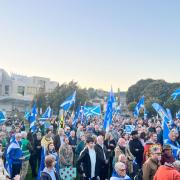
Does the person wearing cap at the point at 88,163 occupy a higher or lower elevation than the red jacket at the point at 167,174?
lower

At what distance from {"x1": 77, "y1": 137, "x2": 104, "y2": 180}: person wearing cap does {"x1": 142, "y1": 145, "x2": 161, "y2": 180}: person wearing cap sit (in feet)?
7.24

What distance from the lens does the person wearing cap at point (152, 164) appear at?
7.22 meters

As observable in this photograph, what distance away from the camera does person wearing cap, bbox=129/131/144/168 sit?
10.7 metres

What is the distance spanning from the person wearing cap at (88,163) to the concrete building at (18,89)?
79.9m

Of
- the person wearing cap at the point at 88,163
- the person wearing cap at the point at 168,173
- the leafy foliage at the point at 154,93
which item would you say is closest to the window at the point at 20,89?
the leafy foliage at the point at 154,93

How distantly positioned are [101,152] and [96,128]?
5.88m

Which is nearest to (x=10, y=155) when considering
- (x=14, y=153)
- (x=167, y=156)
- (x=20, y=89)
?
(x=14, y=153)

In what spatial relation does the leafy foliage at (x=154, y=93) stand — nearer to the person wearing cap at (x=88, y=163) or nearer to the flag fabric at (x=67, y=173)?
the flag fabric at (x=67, y=173)

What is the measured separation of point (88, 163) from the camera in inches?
364

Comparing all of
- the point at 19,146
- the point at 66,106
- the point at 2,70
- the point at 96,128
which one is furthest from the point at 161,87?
the point at 19,146

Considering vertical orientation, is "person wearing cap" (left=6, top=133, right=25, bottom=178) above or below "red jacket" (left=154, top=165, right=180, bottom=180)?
below

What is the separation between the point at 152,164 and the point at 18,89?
321ft

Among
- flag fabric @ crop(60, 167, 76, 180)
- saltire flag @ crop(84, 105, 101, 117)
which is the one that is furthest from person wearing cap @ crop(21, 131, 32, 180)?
saltire flag @ crop(84, 105, 101, 117)

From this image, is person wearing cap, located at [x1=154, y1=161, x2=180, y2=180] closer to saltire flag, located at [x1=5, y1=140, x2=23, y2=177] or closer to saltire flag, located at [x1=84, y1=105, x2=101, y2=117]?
saltire flag, located at [x1=5, y1=140, x2=23, y2=177]
